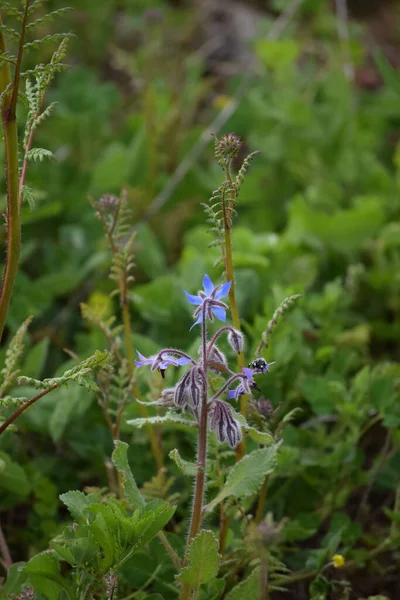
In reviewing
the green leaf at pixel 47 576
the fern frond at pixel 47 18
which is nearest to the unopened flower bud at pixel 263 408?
the green leaf at pixel 47 576

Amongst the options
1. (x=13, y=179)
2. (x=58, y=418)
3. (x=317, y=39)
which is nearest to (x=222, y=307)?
(x=13, y=179)

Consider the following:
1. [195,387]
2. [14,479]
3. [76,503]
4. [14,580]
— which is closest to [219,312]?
[195,387]

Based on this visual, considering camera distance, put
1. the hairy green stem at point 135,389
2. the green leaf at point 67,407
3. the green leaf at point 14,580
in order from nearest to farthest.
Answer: the green leaf at point 14,580, the hairy green stem at point 135,389, the green leaf at point 67,407

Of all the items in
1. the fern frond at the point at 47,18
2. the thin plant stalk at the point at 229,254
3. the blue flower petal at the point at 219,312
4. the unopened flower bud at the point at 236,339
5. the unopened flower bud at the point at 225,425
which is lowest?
the unopened flower bud at the point at 225,425

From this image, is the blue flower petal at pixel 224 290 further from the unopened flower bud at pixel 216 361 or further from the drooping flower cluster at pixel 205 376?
the unopened flower bud at pixel 216 361

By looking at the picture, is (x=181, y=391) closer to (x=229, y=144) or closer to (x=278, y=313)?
(x=278, y=313)

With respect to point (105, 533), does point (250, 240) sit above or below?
above

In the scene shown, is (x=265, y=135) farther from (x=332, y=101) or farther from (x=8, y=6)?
(x=8, y=6)
